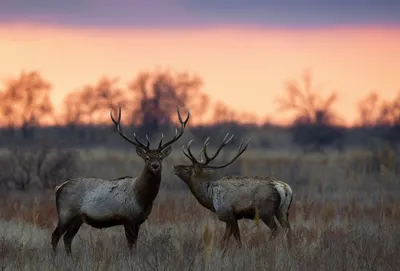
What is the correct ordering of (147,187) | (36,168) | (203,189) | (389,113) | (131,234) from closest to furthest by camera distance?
(131,234), (147,187), (203,189), (36,168), (389,113)

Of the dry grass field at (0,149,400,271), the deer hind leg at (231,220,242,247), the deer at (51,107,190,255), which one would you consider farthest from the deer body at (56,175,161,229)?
the deer hind leg at (231,220,242,247)

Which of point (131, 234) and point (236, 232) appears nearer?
point (131, 234)

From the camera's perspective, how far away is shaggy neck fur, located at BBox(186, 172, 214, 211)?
45.9 feet

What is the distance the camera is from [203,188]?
46.1 feet

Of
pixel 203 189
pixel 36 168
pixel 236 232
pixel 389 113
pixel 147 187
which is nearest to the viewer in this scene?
pixel 147 187

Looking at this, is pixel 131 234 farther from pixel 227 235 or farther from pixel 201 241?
pixel 227 235

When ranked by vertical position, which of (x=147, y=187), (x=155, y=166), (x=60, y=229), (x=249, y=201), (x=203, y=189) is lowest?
(x=60, y=229)

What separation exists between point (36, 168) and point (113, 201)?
470 inches

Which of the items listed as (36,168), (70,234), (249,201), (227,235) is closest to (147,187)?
(70,234)

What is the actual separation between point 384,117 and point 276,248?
5354 cm

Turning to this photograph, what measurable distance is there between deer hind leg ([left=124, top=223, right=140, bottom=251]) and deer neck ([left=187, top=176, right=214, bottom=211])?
5.59 ft

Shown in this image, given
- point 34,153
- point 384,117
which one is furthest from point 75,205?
point 384,117

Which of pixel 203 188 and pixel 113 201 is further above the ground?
pixel 203 188

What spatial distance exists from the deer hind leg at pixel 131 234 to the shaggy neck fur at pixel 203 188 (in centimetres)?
170
